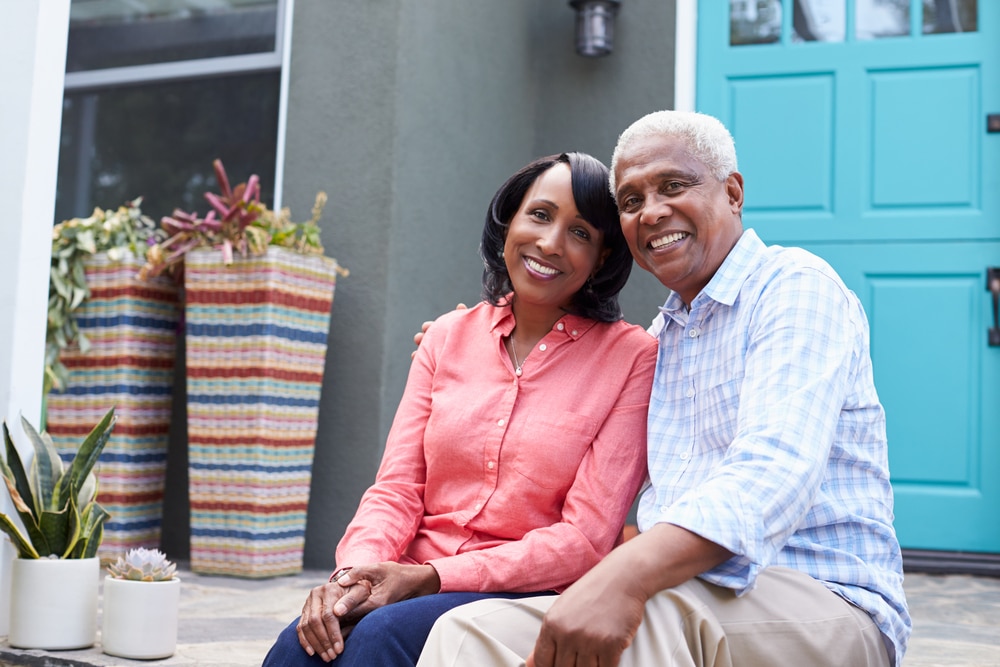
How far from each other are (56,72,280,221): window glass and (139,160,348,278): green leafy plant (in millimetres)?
775

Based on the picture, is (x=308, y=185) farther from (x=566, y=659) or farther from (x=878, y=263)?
(x=566, y=659)

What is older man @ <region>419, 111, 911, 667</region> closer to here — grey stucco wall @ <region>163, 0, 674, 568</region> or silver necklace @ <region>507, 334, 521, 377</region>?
silver necklace @ <region>507, 334, 521, 377</region>

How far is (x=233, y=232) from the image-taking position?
3.68m

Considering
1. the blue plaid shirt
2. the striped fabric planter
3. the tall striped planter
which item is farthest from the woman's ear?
the striped fabric planter

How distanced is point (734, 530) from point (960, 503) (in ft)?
9.71

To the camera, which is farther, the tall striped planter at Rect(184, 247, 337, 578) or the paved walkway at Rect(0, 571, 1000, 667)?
the tall striped planter at Rect(184, 247, 337, 578)

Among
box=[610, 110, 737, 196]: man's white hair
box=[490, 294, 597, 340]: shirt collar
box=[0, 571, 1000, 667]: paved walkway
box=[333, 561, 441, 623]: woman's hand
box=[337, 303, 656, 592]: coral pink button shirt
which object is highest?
box=[610, 110, 737, 196]: man's white hair

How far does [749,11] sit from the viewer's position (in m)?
4.47

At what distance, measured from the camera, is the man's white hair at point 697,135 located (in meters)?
1.82

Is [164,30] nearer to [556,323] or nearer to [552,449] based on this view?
[556,323]

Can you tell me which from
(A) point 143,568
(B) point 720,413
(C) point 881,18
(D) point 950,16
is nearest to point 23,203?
(A) point 143,568

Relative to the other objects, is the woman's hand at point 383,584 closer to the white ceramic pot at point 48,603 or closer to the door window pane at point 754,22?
the white ceramic pot at point 48,603

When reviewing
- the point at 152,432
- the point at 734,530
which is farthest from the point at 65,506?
the point at 734,530

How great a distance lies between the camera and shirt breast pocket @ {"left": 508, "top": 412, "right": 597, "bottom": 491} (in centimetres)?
189
